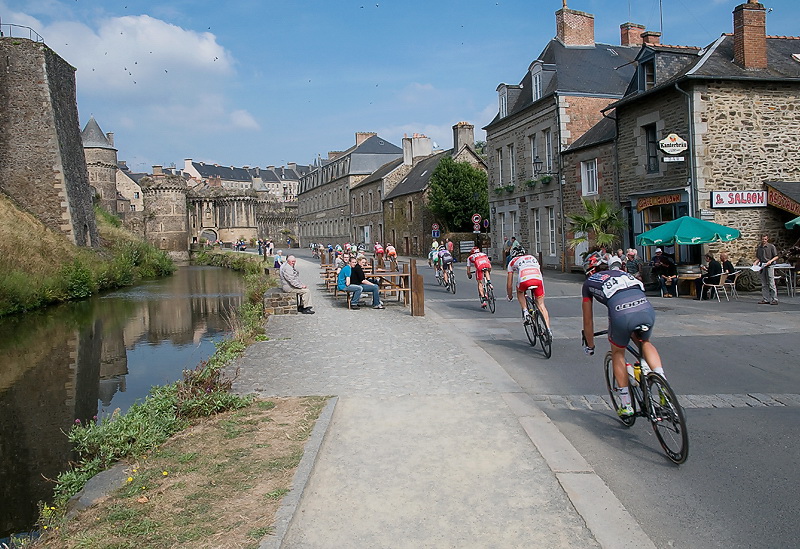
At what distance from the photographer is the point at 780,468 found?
4.80 m

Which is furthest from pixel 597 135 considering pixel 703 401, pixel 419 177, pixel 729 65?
pixel 419 177

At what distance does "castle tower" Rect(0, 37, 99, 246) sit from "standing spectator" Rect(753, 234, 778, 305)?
29.4 meters

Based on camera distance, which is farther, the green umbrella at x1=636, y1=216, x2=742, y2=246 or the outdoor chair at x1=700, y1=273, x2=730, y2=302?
the green umbrella at x1=636, y1=216, x2=742, y2=246

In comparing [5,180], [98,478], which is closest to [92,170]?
[5,180]

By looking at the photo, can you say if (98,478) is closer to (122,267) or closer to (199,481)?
(199,481)

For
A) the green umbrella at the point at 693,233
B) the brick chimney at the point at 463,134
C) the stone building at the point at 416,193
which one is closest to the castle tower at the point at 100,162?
the stone building at the point at 416,193

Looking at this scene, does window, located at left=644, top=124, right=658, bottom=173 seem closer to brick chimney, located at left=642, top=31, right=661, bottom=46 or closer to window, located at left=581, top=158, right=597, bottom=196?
window, located at left=581, top=158, right=597, bottom=196

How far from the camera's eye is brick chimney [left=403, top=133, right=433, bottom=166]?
55184mm

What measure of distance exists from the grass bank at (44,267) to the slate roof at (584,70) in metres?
19.8

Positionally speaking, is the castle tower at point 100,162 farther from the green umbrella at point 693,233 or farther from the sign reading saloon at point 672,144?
the green umbrella at point 693,233

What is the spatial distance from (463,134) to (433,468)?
4228cm

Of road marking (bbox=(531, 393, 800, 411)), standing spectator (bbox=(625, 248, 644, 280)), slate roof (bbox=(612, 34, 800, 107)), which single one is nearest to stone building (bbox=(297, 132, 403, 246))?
slate roof (bbox=(612, 34, 800, 107))

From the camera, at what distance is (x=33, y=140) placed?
32812 mm

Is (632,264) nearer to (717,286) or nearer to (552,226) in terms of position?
(717,286)
